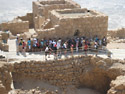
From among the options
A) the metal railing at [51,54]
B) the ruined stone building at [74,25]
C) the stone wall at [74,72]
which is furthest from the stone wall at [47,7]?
the stone wall at [74,72]

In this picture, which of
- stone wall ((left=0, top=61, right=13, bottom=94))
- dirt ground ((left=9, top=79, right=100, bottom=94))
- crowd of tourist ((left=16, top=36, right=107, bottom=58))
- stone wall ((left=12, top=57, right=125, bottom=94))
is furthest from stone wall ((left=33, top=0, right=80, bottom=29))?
stone wall ((left=0, top=61, right=13, bottom=94))

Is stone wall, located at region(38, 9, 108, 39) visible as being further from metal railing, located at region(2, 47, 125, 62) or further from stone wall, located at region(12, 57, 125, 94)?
stone wall, located at region(12, 57, 125, 94)

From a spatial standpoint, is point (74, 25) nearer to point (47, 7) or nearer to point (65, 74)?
point (65, 74)

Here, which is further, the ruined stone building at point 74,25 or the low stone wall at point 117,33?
Answer: the low stone wall at point 117,33

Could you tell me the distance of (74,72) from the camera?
1845cm

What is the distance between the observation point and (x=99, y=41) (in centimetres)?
2023

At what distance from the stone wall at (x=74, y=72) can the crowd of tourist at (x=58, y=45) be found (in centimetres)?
→ 88

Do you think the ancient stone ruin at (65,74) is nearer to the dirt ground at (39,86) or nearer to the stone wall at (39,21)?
the dirt ground at (39,86)

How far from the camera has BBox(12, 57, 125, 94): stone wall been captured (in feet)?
57.8

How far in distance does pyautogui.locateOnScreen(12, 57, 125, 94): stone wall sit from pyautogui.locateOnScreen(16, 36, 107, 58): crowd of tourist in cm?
88

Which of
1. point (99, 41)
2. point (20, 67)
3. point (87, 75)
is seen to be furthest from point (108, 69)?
point (20, 67)

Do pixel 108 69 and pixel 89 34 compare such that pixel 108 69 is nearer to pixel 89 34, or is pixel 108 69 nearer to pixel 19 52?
pixel 89 34

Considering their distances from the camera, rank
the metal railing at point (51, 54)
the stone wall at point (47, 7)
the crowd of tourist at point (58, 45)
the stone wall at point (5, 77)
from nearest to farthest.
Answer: the stone wall at point (5, 77) < the metal railing at point (51, 54) < the crowd of tourist at point (58, 45) < the stone wall at point (47, 7)

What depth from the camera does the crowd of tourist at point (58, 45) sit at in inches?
741
